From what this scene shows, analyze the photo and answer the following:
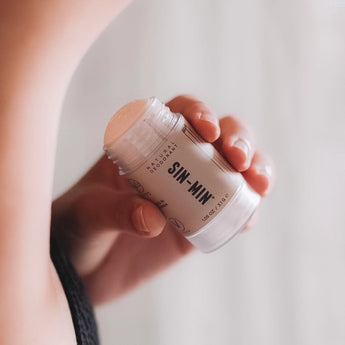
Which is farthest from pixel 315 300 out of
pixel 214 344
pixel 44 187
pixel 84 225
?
pixel 44 187

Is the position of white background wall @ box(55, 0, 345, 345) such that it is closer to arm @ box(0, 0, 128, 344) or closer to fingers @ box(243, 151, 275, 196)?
fingers @ box(243, 151, 275, 196)

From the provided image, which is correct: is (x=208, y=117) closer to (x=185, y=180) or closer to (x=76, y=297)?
(x=185, y=180)

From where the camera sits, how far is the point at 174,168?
387mm

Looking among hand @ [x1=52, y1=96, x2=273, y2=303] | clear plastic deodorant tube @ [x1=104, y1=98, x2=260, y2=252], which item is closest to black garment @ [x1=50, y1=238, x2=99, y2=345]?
hand @ [x1=52, y1=96, x2=273, y2=303]

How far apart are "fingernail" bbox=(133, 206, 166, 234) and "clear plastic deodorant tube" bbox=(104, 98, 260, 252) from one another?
10mm

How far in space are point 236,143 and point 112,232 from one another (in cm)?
15

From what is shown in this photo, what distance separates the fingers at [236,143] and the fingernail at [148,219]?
0.06 metres

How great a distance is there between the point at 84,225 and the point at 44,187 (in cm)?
19

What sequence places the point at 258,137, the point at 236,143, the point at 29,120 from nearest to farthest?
the point at 29,120 < the point at 236,143 < the point at 258,137

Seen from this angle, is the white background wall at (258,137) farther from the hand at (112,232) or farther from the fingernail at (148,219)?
the fingernail at (148,219)

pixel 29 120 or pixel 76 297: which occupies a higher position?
pixel 29 120

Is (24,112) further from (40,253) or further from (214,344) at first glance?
(214,344)

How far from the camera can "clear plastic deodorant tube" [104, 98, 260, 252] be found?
1.27 ft

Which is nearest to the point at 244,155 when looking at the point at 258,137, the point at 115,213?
the point at 115,213
